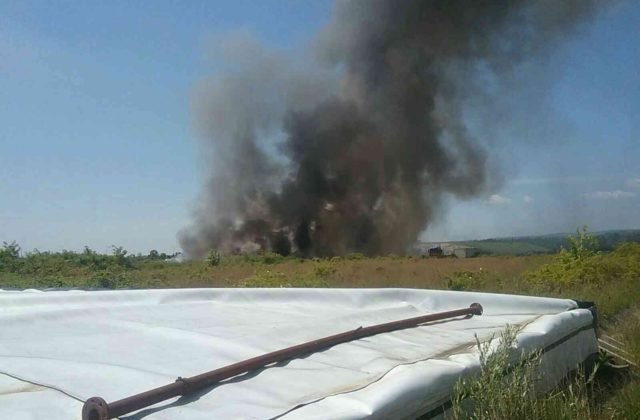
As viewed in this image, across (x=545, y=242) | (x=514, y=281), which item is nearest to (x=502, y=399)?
(x=514, y=281)

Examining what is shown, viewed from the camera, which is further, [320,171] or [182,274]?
[320,171]

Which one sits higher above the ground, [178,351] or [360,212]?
[360,212]

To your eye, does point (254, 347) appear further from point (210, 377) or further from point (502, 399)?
point (502, 399)

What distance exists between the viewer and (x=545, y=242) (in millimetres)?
21578

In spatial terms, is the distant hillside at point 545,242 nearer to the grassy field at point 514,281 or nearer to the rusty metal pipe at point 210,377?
the grassy field at point 514,281

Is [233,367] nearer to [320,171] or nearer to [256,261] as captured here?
[256,261]

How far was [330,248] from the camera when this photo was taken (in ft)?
112

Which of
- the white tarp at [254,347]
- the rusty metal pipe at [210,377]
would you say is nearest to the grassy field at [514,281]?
the white tarp at [254,347]

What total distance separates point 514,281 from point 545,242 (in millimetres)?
11407

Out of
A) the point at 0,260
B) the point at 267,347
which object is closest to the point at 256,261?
the point at 0,260

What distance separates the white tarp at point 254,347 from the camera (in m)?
2.09

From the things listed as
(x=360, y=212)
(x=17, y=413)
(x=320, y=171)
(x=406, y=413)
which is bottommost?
(x=406, y=413)

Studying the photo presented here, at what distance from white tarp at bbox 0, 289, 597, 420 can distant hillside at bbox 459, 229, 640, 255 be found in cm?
997

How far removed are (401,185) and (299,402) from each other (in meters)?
30.3
